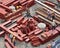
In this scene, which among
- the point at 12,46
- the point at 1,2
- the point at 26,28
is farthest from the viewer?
the point at 1,2

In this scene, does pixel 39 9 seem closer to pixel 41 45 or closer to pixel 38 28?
pixel 38 28

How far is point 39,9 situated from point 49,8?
17.4 inches

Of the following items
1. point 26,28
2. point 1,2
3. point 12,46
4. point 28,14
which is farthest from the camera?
point 1,2

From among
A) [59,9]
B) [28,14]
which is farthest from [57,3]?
[28,14]

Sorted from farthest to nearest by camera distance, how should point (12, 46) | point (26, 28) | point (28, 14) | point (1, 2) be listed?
1. point (1, 2)
2. point (28, 14)
3. point (26, 28)
4. point (12, 46)

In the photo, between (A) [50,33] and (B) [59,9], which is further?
(B) [59,9]

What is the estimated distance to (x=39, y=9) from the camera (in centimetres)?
749

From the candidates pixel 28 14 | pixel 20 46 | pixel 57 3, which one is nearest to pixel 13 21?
pixel 28 14

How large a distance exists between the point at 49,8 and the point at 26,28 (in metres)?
0.88

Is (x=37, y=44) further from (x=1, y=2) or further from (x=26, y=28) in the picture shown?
(x=1, y=2)

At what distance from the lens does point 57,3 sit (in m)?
7.68

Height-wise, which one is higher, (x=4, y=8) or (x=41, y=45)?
(x=4, y=8)

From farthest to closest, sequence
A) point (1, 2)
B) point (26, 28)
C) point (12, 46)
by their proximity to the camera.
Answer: point (1, 2) < point (26, 28) < point (12, 46)

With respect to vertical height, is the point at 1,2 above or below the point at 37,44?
above
